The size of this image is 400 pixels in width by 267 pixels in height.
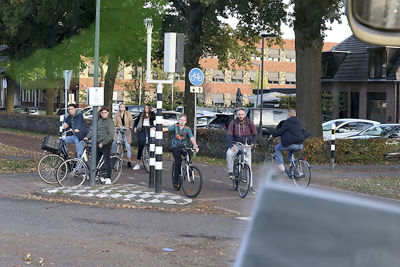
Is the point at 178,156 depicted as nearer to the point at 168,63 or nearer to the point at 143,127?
the point at 168,63

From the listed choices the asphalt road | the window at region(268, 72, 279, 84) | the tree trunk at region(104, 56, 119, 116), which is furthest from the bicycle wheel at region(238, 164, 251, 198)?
the window at region(268, 72, 279, 84)

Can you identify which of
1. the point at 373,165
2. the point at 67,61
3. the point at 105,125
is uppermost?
the point at 67,61

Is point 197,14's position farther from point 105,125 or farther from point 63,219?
point 63,219

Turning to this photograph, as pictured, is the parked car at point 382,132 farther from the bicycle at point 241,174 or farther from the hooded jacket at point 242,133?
the bicycle at point 241,174

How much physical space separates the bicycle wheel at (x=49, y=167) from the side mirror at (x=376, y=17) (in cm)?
1264

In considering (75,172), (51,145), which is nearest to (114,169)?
(51,145)

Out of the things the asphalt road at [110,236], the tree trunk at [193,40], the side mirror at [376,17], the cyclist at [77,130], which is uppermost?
the tree trunk at [193,40]

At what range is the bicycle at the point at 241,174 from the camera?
43.7 ft

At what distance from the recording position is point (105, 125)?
14938 mm

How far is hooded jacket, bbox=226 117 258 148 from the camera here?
552 inches

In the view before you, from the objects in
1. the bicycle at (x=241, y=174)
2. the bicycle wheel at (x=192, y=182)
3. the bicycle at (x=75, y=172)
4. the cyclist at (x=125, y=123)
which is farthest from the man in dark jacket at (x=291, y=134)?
the cyclist at (x=125, y=123)

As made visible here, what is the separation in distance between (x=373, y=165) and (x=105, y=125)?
9.57m

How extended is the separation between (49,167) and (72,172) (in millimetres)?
632

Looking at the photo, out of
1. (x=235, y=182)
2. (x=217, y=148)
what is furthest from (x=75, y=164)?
(x=217, y=148)
